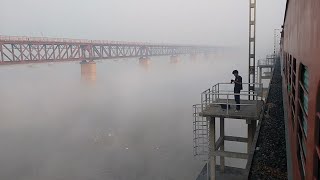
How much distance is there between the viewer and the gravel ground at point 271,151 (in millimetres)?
7539

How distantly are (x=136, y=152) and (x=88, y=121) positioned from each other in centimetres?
1716

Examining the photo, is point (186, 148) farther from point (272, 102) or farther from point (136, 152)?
point (272, 102)

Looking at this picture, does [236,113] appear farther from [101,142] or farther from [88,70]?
[88,70]

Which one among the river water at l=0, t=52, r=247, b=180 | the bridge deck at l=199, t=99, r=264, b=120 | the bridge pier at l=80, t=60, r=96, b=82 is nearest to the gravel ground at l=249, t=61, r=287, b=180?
the bridge deck at l=199, t=99, r=264, b=120

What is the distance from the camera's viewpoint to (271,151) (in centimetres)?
891

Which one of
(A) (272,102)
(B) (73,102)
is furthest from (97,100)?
(A) (272,102)

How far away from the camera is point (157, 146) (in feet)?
93.9

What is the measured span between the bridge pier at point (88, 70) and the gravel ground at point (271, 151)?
175 feet

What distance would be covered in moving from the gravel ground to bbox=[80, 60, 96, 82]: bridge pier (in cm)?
5346

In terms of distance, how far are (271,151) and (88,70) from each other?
57748mm

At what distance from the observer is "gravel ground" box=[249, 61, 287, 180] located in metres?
7.54

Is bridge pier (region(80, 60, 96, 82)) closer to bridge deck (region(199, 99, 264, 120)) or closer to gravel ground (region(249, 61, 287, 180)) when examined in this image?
bridge deck (region(199, 99, 264, 120))

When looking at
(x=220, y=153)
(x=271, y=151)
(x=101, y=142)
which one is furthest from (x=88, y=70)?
(x=271, y=151)

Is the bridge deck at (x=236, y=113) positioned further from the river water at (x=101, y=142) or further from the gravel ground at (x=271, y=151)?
the river water at (x=101, y=142)
